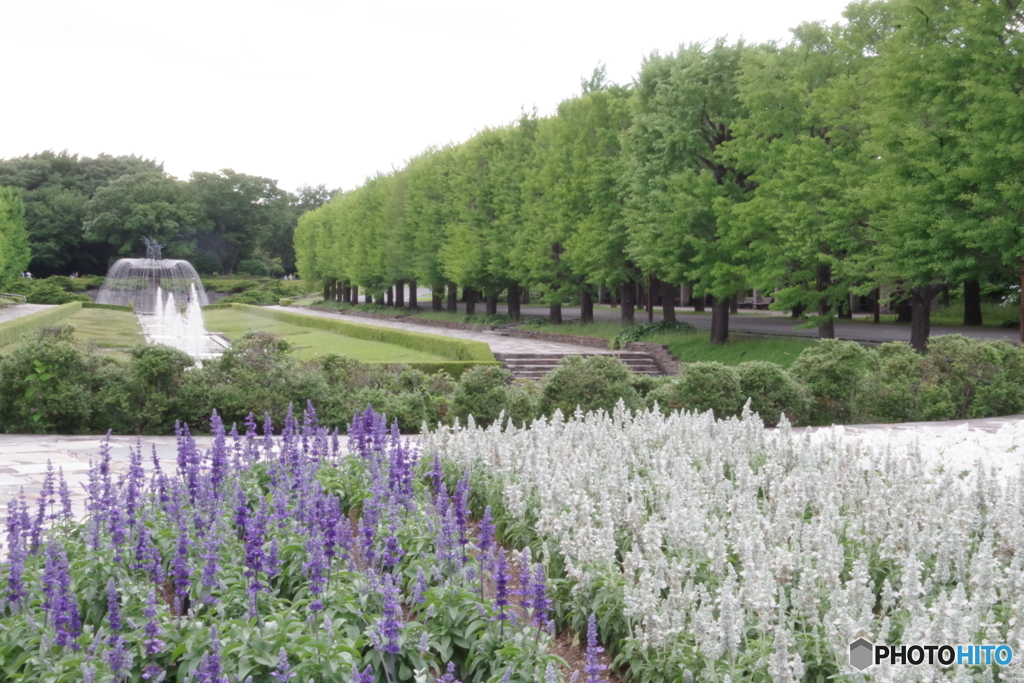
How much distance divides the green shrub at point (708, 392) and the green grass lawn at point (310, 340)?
5840mm

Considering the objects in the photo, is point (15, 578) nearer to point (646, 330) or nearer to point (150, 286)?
point (646, 330)

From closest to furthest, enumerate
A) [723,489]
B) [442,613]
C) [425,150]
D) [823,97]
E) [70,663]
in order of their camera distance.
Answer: [70,663], [442,613], [723,489], [823,97], [425,150]

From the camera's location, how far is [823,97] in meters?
20.6

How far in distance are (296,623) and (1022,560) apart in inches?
143

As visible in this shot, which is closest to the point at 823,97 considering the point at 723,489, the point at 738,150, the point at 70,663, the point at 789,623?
the point at 738,150

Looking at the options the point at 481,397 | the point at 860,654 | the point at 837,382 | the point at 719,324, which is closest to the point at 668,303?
the point at 719,324

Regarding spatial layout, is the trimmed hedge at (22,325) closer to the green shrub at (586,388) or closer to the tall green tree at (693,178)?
the green shrub at (586,388)

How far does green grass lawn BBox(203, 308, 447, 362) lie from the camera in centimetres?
2325

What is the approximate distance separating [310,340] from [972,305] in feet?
78.0

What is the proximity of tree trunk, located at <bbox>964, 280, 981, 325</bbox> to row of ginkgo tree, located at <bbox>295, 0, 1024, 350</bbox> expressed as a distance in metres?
0.09

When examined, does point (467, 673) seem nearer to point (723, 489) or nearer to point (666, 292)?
point (723, 489)

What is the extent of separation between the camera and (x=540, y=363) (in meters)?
22.5

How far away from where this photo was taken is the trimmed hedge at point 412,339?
20.3m

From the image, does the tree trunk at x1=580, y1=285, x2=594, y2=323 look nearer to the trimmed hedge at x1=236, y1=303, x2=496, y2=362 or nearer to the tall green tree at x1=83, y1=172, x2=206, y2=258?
the trimmed hedge at x1=236, y1=303, x2=496, y2=362
